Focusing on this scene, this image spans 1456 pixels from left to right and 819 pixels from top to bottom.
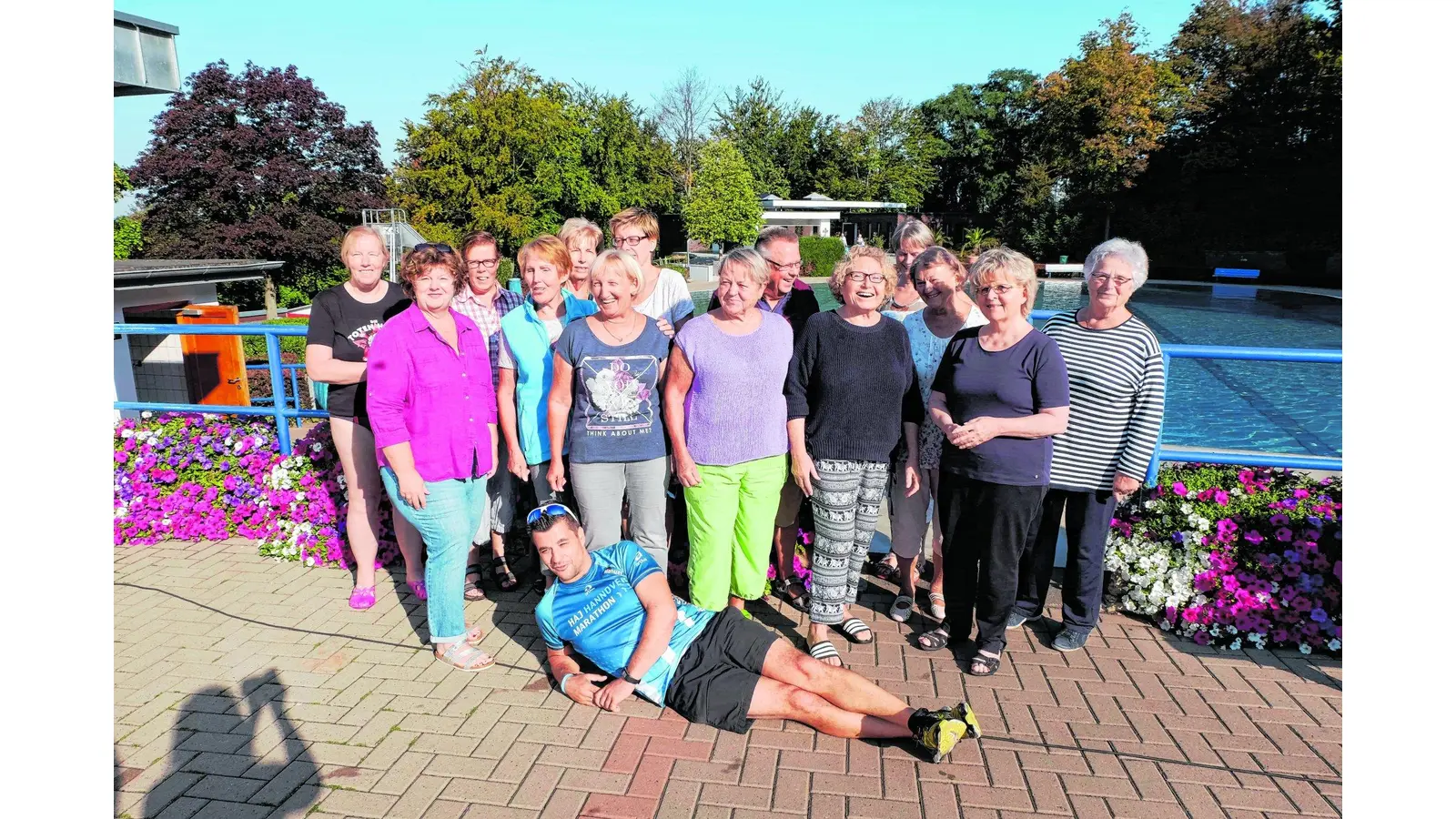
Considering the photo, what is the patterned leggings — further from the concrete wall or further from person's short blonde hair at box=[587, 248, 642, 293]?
the concrete wall

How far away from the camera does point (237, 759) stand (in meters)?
3.03

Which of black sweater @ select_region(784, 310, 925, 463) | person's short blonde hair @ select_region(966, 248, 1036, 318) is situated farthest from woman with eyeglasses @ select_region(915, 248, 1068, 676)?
black sweater @ select_region(784, 310, 925, 463)

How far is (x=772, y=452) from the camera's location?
3.55 m

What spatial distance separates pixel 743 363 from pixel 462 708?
1.79 metres

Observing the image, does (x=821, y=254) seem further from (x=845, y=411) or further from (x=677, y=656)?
(x=677, y=656)

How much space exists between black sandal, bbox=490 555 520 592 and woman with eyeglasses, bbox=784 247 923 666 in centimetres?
171

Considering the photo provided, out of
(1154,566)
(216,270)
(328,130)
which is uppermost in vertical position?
(328,130)

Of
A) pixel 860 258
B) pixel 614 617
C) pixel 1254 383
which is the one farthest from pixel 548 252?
pixel 1254 383

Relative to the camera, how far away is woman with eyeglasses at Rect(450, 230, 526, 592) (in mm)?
4094

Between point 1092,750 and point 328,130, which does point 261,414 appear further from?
point 328,130

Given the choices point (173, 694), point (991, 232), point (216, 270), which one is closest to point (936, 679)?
point (173, 694)

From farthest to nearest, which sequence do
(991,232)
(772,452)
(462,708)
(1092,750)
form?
(991,232) → (772,452) → (462,708) → (1092,750)

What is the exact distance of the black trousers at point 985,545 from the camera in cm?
340
